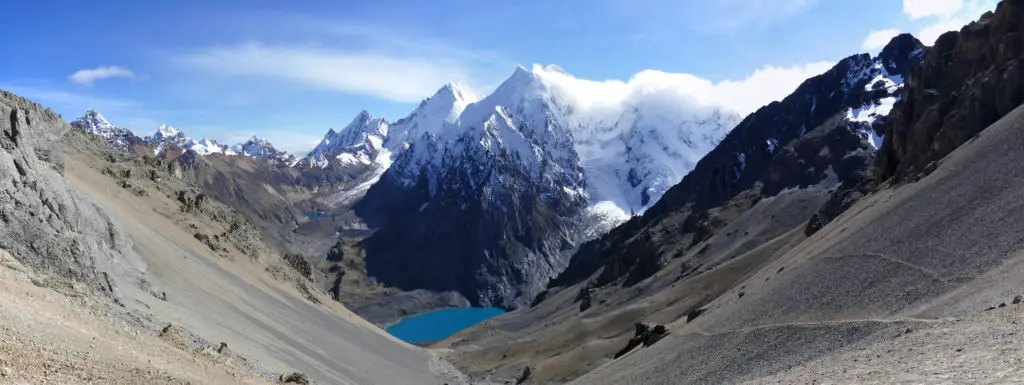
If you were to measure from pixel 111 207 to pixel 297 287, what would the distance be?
1714 inches

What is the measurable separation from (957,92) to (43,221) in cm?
8792

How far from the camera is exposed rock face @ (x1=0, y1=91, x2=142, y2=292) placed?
32.9m

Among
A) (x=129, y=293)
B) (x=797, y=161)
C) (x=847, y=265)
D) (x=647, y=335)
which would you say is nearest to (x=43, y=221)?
(x=129, y=293)

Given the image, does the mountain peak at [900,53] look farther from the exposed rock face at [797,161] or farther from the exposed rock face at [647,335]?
the exposed rock face at [647,335]

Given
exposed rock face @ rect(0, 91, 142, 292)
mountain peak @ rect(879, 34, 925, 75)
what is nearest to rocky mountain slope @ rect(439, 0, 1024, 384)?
mountain peak @ rect(879, 34, 925, 75)

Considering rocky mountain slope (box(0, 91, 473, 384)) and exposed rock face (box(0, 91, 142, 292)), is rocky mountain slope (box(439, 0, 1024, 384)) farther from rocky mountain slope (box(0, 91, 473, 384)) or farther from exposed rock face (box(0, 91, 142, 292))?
exposed rock face (box(0, 91, 142, 292))

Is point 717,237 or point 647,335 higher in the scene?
point 717,237

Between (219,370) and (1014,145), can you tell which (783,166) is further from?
(219,370)

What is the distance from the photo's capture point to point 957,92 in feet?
264

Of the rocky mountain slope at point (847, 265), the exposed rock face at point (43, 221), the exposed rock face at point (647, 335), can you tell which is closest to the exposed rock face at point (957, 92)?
the rocky mountain slope at point (847, 265)

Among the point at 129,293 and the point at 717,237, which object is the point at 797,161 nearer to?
the point at 717,237

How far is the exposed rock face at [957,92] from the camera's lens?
225 ft

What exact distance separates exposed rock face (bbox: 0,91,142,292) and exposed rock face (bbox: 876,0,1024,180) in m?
66.7

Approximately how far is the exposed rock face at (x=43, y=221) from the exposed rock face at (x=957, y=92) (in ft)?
219
